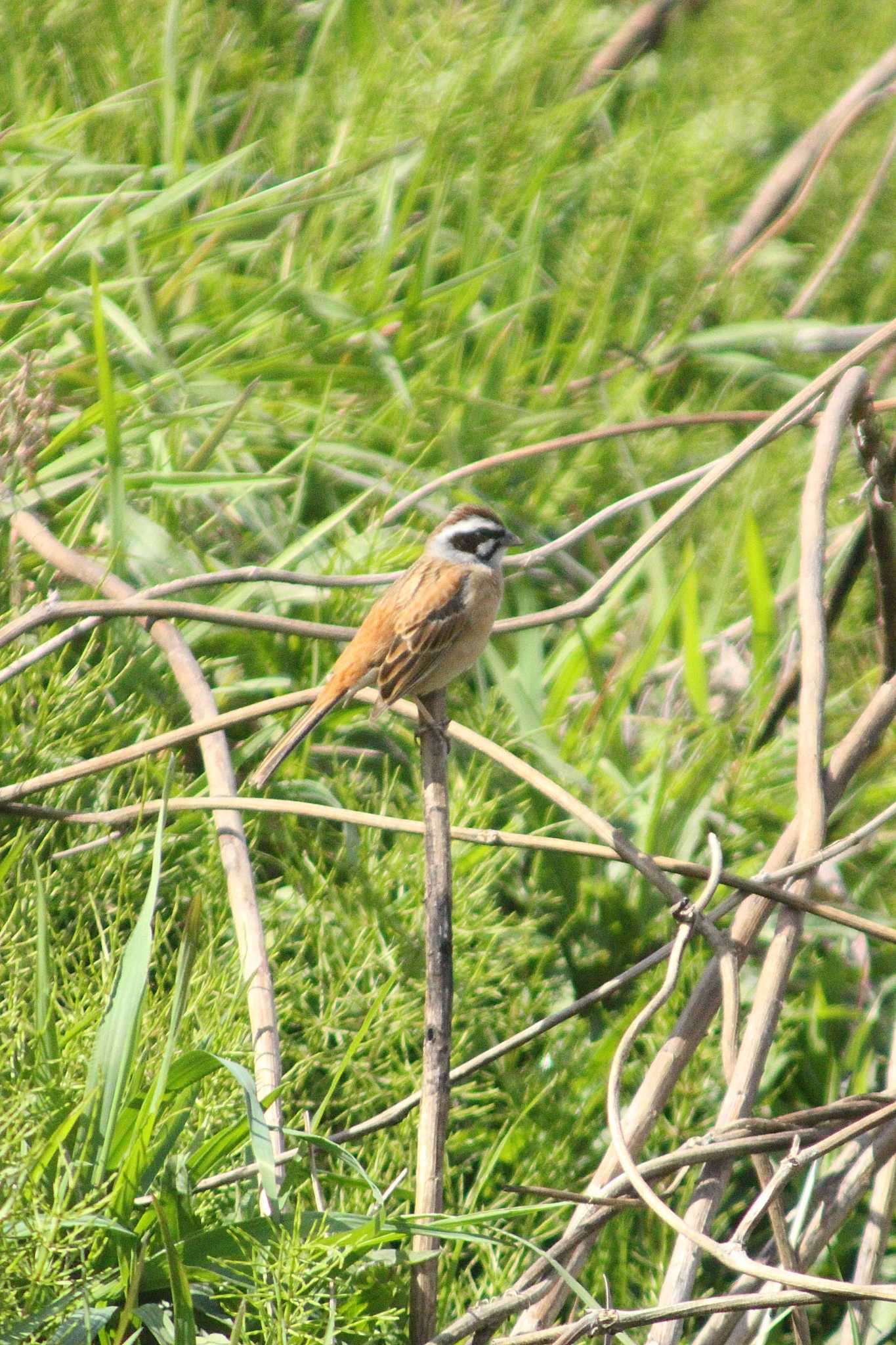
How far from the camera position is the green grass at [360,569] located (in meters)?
2.25

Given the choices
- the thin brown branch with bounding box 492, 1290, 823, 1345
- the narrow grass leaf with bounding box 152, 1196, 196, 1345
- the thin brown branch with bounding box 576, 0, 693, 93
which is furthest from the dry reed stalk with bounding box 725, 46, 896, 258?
the narrow grass leaf with bounding box 152, 1196, 196, 1345

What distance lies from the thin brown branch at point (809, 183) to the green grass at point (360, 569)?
A: 98mm

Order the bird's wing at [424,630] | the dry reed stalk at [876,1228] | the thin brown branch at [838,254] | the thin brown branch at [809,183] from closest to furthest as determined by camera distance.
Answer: the dry reed stalk at [876,1228]
the bird's wing at [424,630]
the thin brown branch at [838,254]
the thin brown branch at [809,183]

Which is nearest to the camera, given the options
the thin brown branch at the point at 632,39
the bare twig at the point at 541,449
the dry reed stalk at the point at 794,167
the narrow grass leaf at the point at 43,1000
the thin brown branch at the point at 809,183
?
the narrow grass leaf at the point at 43,1000

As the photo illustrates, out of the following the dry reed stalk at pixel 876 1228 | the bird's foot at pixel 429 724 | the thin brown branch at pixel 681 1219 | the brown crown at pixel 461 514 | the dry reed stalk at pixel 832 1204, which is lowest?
the dry reed stalk at pixel 876 1228

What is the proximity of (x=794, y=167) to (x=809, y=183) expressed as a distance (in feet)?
1.72

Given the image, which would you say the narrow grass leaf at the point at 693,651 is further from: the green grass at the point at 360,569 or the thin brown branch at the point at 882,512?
the thin brown branch at the point at 882,512

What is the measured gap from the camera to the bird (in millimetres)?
3213

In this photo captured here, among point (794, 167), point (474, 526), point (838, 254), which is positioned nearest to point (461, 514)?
point (474, 526)

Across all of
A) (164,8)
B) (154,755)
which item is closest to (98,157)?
(164,8)

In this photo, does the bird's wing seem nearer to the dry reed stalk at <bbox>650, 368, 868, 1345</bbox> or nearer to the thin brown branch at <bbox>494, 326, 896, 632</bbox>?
the thin brown branch at <bbox>494, 326, 896, 632</bbox>

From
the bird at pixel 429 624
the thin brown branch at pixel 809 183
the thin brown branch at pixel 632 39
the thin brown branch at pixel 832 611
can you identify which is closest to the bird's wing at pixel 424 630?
the bird at pixel 429 624

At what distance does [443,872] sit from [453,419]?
7.09 feet

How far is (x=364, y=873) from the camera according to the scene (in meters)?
3.09
